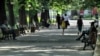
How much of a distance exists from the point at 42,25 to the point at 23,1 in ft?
45.6

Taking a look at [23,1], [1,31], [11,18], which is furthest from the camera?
[23,1]

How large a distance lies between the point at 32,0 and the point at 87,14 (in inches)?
2549

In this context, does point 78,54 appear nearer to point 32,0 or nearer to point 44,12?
point 32,0

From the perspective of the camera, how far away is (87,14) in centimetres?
11338

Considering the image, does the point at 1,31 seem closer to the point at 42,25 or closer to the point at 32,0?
the point at 32,0

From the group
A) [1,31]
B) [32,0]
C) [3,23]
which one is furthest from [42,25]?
[1,31]

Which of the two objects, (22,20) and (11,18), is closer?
(11,18)

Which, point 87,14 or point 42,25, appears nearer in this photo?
point 42,25

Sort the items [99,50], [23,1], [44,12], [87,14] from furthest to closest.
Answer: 1. [87,14]
2. [44,12]
3. [23,1]
4. [99,50]

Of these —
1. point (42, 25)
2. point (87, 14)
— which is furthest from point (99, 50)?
point (87, 14)

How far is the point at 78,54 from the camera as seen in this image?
19.0 metres

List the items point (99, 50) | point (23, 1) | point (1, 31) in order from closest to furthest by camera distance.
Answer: point (99, 50), point (1, 31), point (23, 1)

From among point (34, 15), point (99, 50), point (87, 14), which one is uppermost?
point (99, 50)

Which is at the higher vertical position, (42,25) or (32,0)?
(32,0)
